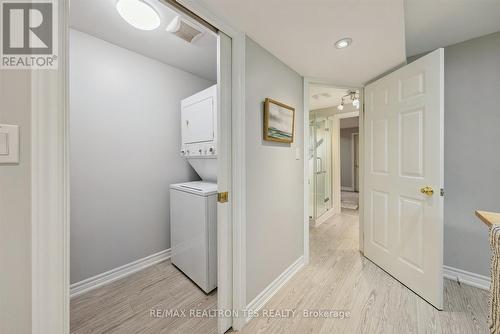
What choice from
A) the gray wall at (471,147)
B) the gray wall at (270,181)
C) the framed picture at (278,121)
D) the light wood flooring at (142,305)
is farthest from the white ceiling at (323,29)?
the light wood flooring at (142,305)

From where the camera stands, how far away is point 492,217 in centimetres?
Result: 101

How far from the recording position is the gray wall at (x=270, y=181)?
1519 mm

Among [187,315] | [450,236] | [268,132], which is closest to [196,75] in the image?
[268,132]

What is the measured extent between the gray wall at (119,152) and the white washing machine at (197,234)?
406 millimetres

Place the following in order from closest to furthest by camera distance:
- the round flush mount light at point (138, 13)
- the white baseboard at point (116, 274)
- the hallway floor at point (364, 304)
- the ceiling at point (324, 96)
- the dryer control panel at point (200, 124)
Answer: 1. the round flush mount light at point (138, 13)
2. the hallway floor at point (364, 304)
3. the white baseboard at point (116, 274)
4. the dryer control panel at point (200, 124)
5. the ceiling at point (324, 96)

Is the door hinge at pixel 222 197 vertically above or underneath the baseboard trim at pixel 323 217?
above

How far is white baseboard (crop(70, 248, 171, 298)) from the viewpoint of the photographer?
1739mm

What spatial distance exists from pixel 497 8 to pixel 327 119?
251cm

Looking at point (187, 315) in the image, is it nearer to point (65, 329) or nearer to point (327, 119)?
point (65, 329)

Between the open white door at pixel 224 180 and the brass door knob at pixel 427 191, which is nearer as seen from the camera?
the open white door at pixel 224 180

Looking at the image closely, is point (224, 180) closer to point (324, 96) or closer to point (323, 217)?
point (324, 96)

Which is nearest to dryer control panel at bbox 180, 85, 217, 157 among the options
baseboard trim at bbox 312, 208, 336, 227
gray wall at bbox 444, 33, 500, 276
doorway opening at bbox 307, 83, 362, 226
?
doorway opening at bbox 307, 83, 362, 226

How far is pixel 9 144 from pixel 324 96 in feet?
11.1

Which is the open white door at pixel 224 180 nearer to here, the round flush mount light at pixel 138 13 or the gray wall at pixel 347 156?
the round flush mount light at pixel 138 13
